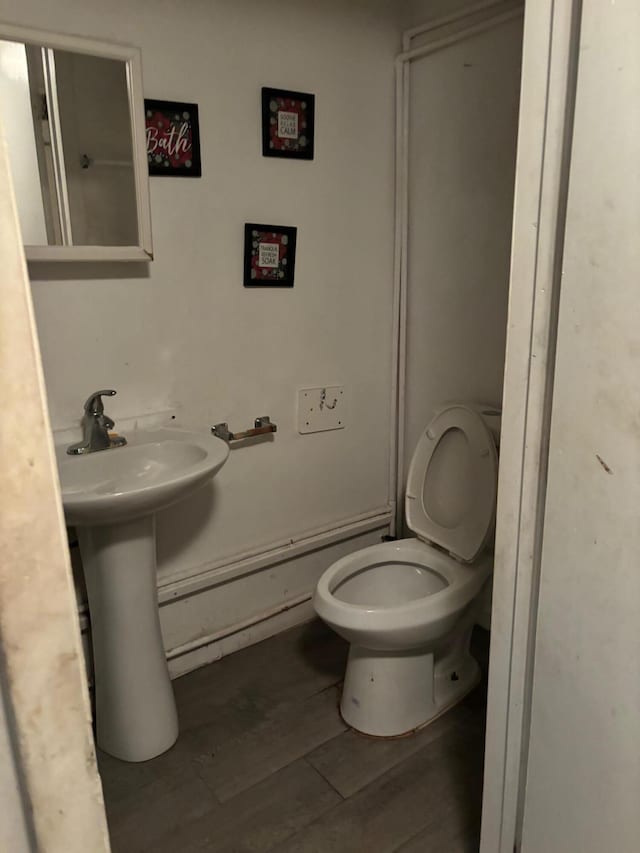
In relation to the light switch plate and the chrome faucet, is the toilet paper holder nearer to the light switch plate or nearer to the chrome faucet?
the light switch plate

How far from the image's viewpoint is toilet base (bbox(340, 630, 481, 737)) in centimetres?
168

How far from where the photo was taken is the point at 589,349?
0.93 metres

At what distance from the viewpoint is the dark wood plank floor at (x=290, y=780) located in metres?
1.43

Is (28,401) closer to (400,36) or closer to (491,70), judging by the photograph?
(491,70)

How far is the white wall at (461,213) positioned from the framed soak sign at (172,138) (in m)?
0.76

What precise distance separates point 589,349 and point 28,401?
79 centimetres

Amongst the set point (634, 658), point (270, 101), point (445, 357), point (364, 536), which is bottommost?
point (364, 536)

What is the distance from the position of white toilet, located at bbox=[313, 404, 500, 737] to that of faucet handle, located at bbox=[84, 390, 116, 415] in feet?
2.39

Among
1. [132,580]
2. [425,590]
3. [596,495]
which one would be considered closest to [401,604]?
[425,590]

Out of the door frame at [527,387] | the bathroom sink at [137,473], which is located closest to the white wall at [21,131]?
the bathroom sink at [137,473]

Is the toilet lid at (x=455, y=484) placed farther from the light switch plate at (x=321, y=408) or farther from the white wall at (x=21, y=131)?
the white wall at (x=21, y=131)

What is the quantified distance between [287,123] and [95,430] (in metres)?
1.05

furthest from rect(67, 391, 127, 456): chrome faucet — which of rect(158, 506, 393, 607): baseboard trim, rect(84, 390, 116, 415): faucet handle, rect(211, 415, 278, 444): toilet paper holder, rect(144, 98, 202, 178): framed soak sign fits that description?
rect(144, 98, 202, 178): framed soak sign

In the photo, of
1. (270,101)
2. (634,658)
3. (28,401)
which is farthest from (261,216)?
(28,401)
